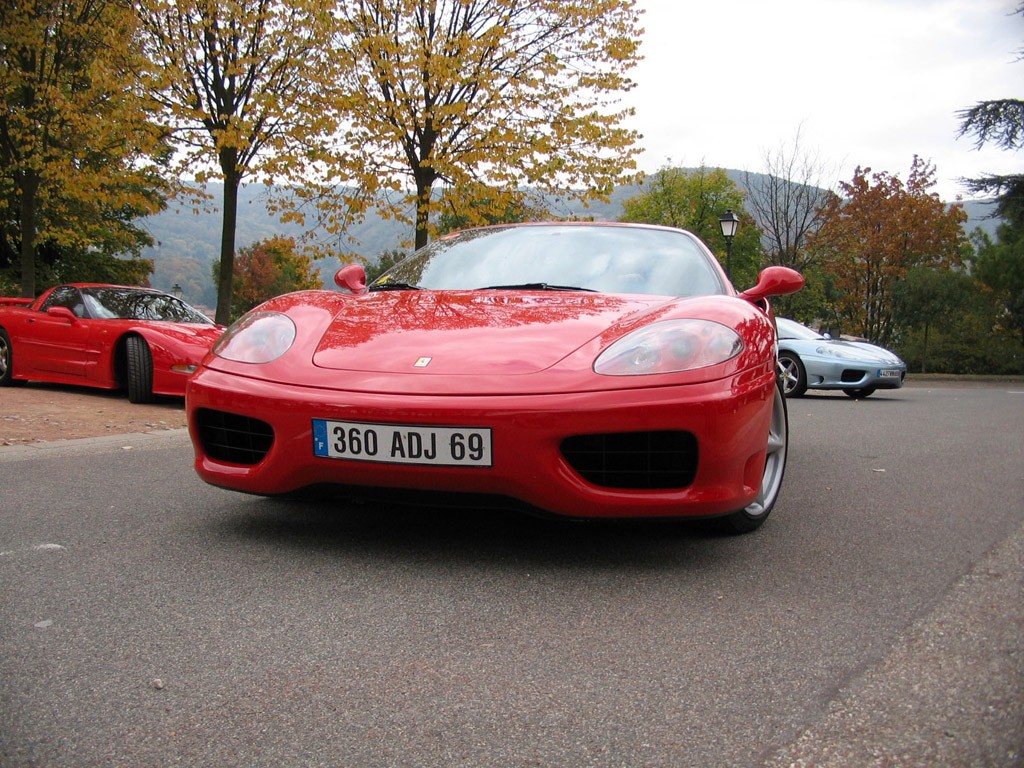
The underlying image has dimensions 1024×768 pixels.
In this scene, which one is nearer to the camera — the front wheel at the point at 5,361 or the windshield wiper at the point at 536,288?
the windshield wiper at the point at 536,288

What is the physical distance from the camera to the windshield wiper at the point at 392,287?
3.71 m

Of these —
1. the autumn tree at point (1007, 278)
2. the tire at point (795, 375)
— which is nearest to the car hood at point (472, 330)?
the tire at point (795, 375)

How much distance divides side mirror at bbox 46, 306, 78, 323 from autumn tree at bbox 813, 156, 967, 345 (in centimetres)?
3090

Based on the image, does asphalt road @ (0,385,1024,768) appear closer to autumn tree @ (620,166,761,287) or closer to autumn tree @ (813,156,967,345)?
autumn tree @ (813,156,967,345)

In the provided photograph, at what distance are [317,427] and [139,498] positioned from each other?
4.54 feet

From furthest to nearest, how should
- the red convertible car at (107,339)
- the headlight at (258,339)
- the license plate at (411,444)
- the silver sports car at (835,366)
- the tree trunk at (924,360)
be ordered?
the tree trunk at (924,360) < the silver sports car at (835,366) < the red convertible car at (107,339) < the headlight at (258,339) < the license plate at (411,444)

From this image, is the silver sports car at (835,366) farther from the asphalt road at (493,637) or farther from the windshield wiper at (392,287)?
the windshield wiper at (392,287)

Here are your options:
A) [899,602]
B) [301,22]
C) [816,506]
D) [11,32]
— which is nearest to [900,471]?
[816,506]

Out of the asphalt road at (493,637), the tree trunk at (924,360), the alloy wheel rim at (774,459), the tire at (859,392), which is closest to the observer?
the asphalt road at (493,637)

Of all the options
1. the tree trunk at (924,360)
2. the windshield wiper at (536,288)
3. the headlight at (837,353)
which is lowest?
the tree trunk at (924,360)

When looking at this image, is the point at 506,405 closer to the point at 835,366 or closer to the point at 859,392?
the point at 835,366

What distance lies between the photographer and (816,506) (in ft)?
12.2

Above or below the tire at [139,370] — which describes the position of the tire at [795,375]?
below

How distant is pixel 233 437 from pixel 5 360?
23.9 ft
